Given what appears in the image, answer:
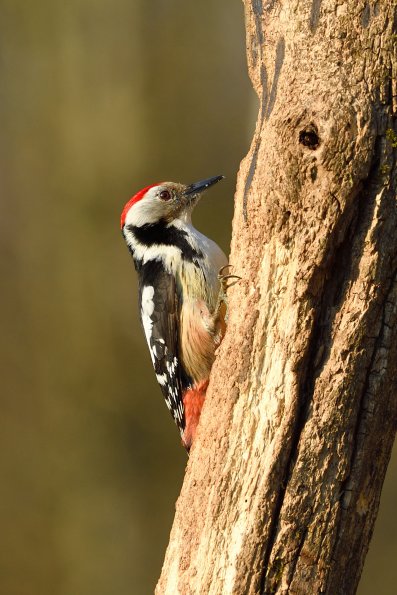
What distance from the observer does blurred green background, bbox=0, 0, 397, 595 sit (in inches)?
298

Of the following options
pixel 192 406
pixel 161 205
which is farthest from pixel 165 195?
pixel 192 406

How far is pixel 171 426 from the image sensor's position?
7766 millimetres

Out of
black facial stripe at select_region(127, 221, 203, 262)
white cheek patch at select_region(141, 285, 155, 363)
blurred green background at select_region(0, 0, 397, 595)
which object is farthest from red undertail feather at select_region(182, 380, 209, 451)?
blurred green background at select_region(0, 0, 397, 595)

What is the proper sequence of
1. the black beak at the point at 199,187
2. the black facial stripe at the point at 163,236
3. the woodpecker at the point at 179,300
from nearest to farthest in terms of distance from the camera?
the woodpecker at the point at 179,300
the black facial stripe at the point at 163,236
the black beak at the point at 199,187

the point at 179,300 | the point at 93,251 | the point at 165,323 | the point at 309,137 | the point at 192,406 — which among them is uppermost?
the point at 309,137

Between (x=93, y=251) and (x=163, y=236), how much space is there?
3.31 m

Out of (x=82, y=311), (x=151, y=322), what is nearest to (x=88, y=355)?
(x=82, y=311)

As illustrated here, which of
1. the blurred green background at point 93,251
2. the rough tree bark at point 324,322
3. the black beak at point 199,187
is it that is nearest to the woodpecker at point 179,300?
the black beak at point 199,187

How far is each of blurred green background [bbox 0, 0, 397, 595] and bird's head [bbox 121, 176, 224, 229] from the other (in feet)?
9.06

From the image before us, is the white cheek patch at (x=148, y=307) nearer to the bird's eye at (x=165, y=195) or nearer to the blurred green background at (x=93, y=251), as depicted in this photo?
the bird's eye at (x=165, y=195)

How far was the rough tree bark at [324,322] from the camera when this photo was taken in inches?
109

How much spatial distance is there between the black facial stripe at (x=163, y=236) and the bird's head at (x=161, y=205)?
27 millimetres

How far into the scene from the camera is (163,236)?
4477 mm

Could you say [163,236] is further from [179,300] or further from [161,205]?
[179,300]
